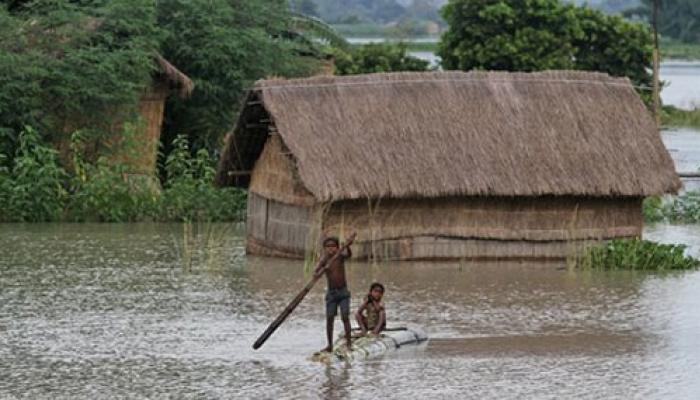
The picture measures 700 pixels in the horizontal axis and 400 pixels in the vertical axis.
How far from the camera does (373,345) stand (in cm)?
1474

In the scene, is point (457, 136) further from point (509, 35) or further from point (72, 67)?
point (509, 35)

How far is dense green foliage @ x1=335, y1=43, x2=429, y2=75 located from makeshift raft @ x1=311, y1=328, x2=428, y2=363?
2036cm

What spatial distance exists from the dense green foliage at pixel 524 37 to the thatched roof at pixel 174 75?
9.49m

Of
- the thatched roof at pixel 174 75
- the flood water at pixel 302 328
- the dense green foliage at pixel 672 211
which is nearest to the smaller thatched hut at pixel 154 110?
the thatched roof at pixel 174 75

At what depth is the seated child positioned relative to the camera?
14711 mm

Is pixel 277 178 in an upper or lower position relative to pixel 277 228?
upper

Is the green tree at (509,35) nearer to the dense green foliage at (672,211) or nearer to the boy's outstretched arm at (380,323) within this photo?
the dense green foliage at (672,211)

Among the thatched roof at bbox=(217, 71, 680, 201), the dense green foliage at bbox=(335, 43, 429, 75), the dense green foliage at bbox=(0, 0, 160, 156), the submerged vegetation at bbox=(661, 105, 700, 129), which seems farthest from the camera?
the submerged vegetation at bbox=(661, 105, 700, 129)

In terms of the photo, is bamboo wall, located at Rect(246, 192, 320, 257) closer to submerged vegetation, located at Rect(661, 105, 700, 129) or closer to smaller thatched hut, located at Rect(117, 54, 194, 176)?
smaller thatched hut, located at Rect(117, 54, 194, 176)

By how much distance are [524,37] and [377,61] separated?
3.02 metres

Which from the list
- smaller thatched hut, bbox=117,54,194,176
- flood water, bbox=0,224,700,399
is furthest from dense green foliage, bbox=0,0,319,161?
flood water, bbox=0,224,700,399

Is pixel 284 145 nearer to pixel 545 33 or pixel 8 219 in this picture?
pixel 8 219

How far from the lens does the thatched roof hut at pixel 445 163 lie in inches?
818

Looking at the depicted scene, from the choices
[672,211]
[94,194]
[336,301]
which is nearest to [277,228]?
[94,194]
